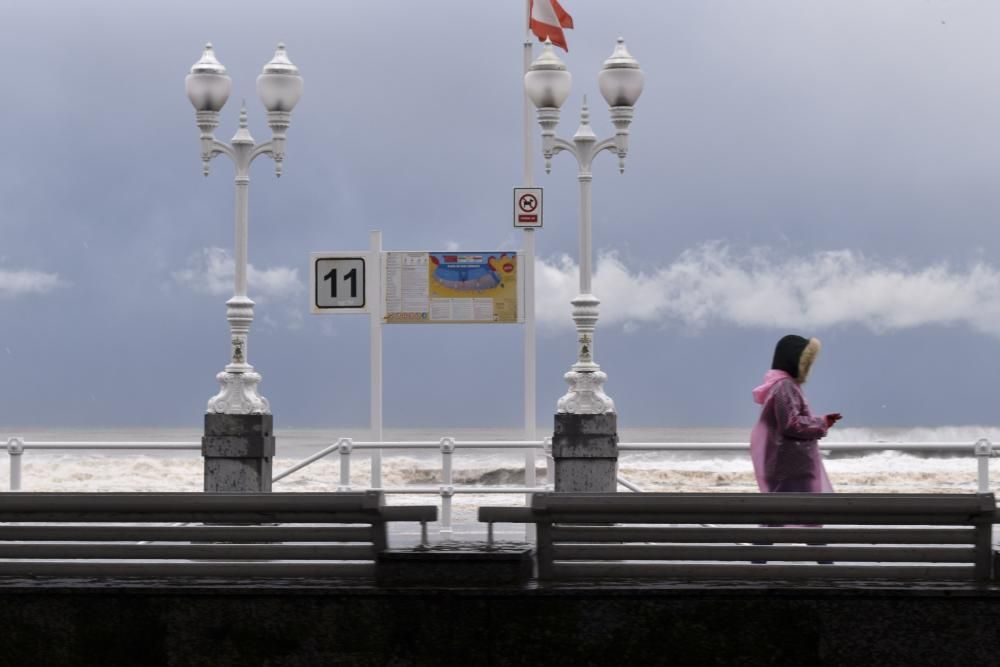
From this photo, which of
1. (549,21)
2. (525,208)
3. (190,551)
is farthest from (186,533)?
(549,21)

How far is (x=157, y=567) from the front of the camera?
780 centimetres

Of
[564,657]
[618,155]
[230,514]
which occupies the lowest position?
[564,657]

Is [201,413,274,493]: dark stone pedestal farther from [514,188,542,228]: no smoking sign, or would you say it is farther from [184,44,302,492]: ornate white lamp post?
[514,188,542,228]: no smoking sign

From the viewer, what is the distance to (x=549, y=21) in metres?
19.6

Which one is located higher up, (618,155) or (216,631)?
(618,155)

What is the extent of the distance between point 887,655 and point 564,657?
1.40 meters

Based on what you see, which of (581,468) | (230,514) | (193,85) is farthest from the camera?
(193,85)

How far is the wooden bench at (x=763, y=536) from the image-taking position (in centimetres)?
745

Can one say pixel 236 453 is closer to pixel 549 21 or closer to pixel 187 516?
pixel 549 21

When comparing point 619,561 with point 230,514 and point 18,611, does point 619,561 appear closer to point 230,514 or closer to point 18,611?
point 230,514

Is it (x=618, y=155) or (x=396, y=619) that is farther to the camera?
(x=618, y=155)

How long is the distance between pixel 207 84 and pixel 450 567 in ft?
39.7

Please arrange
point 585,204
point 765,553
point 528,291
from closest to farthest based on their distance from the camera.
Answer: point 765,553 → point 585,204 → point 528,291

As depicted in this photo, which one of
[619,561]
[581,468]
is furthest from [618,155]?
[619,561]
